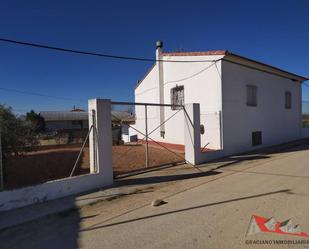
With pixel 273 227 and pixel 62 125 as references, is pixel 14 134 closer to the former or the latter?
pixel 273 227

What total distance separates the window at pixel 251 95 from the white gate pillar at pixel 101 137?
8.93 m

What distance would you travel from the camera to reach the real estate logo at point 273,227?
4062 mm

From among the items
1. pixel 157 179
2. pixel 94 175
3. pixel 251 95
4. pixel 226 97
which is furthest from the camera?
pixel 251 95

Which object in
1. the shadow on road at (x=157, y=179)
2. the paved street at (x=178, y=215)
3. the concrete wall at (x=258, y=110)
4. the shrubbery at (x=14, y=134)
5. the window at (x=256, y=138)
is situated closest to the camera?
the paved street at (x=178, y=215)

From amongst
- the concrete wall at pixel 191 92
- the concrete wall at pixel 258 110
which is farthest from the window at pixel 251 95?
the concrete wall at pixel 191 92

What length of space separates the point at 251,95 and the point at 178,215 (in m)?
10.8

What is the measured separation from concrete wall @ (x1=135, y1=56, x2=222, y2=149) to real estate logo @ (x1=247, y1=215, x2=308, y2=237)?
7.57 m

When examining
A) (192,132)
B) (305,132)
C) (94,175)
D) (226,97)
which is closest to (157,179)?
(94,175)

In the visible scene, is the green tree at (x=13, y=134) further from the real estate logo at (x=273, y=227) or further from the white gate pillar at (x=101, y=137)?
the real estate logo at (x=273, y=227)

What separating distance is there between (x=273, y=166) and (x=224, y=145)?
286 centimetres

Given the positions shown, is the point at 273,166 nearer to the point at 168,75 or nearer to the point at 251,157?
the point at 251,157

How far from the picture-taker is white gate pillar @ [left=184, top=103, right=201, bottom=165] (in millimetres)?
10078

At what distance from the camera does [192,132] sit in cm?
1011

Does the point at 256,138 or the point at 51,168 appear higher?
the point at 256,138
